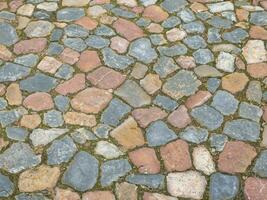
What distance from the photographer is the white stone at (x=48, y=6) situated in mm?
4852

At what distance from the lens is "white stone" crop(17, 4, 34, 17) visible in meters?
4.82

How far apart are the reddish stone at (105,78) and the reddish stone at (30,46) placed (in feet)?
1.97

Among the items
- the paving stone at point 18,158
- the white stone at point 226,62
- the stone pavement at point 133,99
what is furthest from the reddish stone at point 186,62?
the paving stone at point 18,158

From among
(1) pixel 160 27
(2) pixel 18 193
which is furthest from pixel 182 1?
(2) pixel 18 193

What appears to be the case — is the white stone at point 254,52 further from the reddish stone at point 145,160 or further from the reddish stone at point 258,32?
the reddish stone at point 145,160

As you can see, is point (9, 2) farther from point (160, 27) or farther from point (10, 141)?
point (10, 141)

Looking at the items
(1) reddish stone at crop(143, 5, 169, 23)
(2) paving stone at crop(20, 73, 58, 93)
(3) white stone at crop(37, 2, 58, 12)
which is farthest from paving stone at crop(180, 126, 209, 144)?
(3) white stone at crop(37, 2, 58, 12)

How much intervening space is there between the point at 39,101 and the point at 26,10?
1311mm

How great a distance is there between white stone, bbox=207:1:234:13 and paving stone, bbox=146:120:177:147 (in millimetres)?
1599

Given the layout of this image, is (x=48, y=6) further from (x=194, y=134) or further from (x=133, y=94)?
(x=194, y=134)

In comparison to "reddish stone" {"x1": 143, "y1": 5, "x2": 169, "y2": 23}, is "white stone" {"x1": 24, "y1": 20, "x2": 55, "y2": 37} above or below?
below

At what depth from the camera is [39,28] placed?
4.65 metres

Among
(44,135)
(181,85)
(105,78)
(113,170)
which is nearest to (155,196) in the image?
(113,170)

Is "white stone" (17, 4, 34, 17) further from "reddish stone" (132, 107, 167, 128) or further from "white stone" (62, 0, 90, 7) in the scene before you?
"reddish stone" (132, 107, 167, 128)
